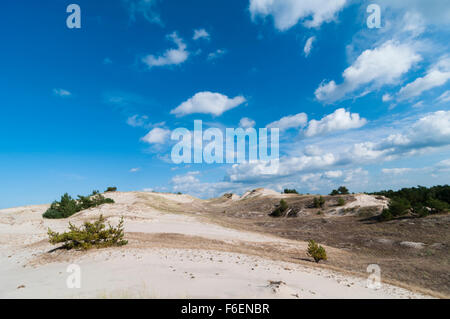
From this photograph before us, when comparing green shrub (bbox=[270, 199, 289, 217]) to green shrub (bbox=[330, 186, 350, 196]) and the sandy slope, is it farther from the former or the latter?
the sandy slope

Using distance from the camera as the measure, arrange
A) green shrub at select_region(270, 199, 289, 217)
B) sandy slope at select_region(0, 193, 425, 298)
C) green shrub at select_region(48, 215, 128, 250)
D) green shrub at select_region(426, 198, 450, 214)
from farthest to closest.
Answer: green shrub at select_region(270, 199, 289, 217) < green shrub at select_region(426, 198, 450, 214) < green shrub at select_region(48, 215, 128, 250) < sandy slope at select_region(0, 193, 425, 298)

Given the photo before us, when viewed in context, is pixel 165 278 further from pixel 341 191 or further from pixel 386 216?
pixel 341 191

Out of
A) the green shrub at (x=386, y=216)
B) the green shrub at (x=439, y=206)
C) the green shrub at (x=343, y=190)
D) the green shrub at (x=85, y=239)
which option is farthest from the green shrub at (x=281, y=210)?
the green shrub at (x=85, y=239)

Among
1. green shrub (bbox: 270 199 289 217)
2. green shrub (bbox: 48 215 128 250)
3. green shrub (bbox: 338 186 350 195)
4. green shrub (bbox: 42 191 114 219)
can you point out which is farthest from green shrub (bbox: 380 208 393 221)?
green shrub (bbox: 42 191 114 219)

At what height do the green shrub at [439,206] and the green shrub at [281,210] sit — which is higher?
the green shrub at [439,206]

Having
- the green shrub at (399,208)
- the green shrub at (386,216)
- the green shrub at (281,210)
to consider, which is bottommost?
the green shrub at (281,210)

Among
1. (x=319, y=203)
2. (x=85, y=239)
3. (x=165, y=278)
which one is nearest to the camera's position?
(x=165, y=278)

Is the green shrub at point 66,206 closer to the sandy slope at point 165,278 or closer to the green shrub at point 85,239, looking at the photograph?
the sandy slope at point 165,278

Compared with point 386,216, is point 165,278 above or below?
above

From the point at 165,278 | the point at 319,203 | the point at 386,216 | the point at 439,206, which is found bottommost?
the point at 386,216

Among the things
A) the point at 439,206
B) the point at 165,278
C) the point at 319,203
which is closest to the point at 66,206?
the point at 165,278

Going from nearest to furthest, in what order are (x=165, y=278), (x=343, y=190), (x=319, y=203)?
(x=165, y=278)
(x=319, y=203)
(x=343, y=190)

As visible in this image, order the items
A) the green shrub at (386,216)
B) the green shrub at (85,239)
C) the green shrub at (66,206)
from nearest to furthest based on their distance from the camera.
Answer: the green shrub at (85,239) < the green shrub at (386,216) < the green shrub at (66,206)

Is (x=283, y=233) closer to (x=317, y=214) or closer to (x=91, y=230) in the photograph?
(x=317, y=214)
